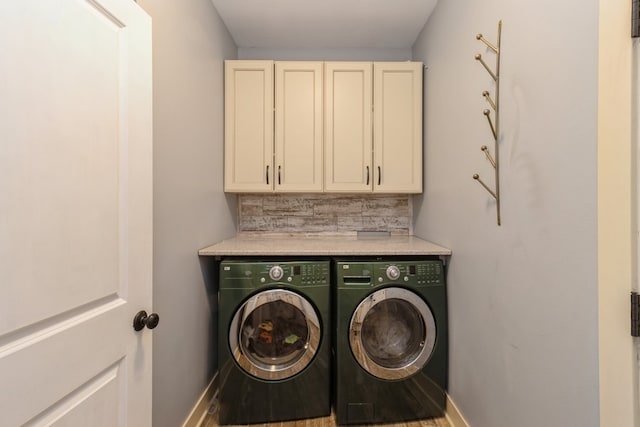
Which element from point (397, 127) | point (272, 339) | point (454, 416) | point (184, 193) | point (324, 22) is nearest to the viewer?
point (184, 193)

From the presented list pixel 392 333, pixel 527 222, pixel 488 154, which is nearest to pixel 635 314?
pixel 527 222

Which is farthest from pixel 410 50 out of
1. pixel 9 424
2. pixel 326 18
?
pixel 9 424

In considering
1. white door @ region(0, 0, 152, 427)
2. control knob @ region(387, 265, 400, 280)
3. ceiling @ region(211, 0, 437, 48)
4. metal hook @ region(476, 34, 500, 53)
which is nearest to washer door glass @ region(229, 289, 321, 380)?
control knob @ region(387, 265, 400, 280)

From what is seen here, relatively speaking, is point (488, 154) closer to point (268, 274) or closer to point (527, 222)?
point (527, 222)

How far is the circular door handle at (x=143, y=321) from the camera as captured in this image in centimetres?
93

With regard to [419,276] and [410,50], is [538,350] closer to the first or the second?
[419,276]

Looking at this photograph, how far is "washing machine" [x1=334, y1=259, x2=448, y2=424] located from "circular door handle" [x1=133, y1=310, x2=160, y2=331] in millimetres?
1002

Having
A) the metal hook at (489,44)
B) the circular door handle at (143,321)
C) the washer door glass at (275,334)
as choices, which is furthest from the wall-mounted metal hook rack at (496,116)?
the circular door handle at (143,321)

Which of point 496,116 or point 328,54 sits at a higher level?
point 328,54

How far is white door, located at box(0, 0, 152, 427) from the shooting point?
583mm

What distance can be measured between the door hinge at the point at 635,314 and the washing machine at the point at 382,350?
3.32 ft

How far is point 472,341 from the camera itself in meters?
1.44

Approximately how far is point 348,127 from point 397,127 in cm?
38

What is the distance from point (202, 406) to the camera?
1659mm
